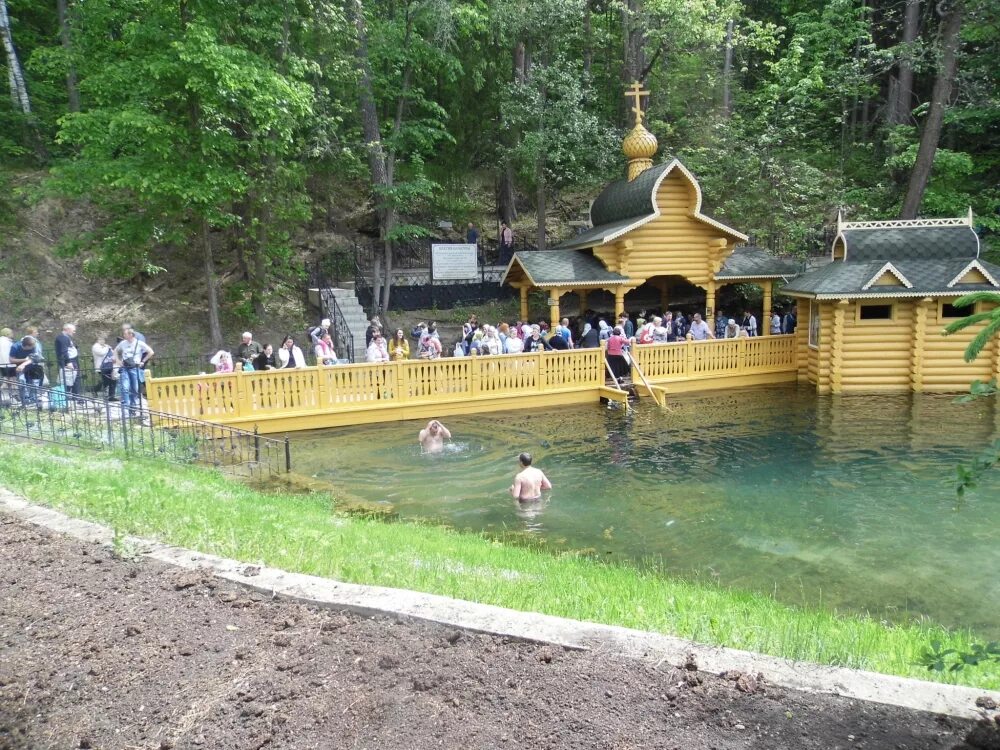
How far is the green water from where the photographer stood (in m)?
8.95

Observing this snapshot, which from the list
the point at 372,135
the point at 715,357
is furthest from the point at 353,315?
the point at 715,357

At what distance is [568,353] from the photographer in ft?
63.2

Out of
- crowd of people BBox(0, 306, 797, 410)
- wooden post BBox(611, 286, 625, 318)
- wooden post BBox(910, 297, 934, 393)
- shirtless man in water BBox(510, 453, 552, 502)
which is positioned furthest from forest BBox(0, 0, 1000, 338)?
shirtless man in water BBox(510, 453, 552, 502)

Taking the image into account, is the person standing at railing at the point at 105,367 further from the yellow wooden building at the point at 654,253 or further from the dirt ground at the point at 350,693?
the dirt ground at the point at 350,693

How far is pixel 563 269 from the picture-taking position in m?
22.5

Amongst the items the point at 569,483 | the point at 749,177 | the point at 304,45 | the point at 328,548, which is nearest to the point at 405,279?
the point at 304,45

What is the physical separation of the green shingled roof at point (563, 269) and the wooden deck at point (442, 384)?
325 centimetres

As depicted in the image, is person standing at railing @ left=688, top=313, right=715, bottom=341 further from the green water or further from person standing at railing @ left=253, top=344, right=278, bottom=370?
person standing at railing @ left=253, top=344, right=278, bottom=370

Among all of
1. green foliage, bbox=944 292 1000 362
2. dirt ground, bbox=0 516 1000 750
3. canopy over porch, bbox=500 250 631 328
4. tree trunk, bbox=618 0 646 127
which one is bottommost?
dirt ground, bbox=0 516 1000 750

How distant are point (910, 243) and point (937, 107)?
6906mm

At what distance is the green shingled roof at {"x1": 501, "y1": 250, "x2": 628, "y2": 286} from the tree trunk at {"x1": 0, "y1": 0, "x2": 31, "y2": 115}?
63.7 ft

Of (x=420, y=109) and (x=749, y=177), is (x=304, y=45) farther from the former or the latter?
(x=749, y=177)

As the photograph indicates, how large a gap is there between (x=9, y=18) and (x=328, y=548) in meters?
→ 29.3

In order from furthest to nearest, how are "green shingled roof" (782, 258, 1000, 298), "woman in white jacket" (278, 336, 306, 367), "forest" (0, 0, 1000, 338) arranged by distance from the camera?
"green shingled roof" (782, 258, 1000, 298) < "forest" (0, 0, 1000, 338) < "woman in white jacket" (278, 336, 306, 367)
